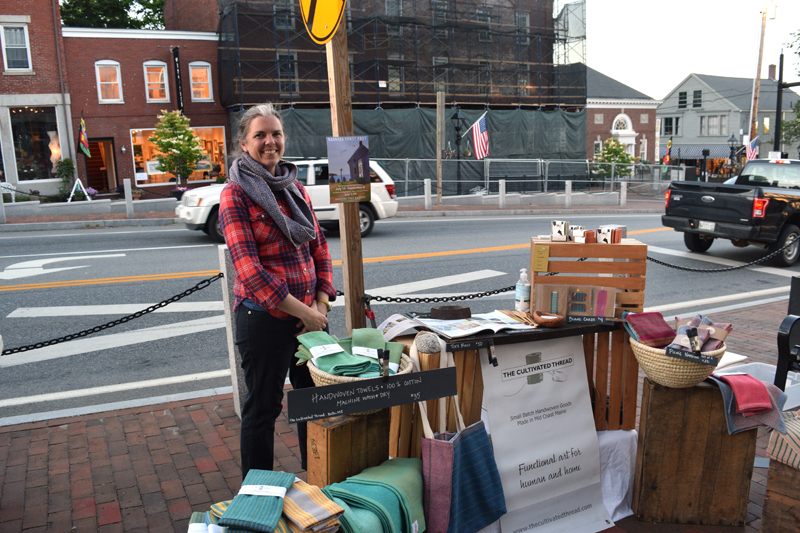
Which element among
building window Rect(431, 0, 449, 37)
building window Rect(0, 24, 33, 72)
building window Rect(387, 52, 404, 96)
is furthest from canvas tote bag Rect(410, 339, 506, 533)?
building window Rect(431, 0, 449, 37)

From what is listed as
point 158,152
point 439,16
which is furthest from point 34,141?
point 439,16

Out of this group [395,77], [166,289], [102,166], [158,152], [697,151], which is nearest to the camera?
[166,289]

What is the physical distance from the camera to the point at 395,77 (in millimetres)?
29750

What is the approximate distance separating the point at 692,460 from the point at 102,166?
1150 inches

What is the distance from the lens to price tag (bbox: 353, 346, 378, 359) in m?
2.75

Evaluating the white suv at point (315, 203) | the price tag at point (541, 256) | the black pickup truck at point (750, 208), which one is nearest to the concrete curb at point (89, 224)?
the white suv at point (315, 203)

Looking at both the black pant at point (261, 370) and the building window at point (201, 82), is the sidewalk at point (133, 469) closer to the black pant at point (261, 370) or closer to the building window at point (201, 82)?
the black pant at point (261, 370)

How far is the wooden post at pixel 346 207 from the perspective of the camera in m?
3.61

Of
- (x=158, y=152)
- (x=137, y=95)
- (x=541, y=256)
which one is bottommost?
(x=541, y=256)

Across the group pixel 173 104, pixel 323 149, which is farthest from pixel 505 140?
pixel 173 104

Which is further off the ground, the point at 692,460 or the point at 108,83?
the point at 108,83

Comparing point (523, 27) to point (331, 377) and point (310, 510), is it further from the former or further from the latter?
point (310, 510)

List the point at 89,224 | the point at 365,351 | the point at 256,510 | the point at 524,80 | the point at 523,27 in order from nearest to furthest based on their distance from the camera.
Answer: the point at 256,510, the point at 365,351, the point at 89,224, the point at 523,27, the point at 524,80

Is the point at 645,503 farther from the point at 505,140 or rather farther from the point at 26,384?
the point at 505,140
